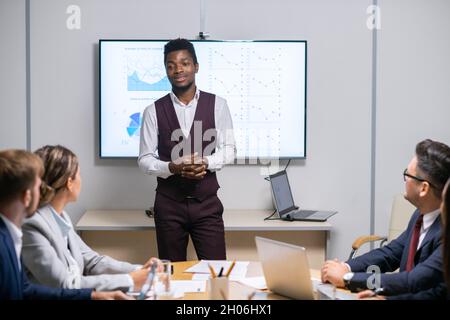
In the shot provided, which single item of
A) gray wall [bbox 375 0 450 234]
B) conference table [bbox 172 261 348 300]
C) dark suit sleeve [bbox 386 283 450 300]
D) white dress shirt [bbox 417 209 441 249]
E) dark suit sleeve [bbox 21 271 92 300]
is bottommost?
conference table [bbox 172 261 348 300]

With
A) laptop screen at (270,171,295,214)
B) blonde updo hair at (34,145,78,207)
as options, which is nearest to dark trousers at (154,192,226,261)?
laptop screen at (270,171,295,214)

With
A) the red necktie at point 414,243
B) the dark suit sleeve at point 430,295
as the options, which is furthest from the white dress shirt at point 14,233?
the red necktie at point 414,243

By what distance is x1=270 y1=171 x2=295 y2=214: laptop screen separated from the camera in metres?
4.18

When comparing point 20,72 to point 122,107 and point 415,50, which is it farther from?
point 415,50

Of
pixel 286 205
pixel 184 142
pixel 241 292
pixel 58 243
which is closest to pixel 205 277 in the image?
pixel 241 292

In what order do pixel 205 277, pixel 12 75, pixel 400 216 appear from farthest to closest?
1. pixel 12 75
2. pixel 400 216
3. pixel 205 277

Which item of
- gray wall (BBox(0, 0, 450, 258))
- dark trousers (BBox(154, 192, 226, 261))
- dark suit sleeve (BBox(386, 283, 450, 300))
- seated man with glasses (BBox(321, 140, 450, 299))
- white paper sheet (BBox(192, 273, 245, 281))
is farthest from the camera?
gray wall (BBox(0, 0, 450, 258))

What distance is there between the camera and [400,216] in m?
4.00

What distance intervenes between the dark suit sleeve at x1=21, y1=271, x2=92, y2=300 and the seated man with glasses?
3.11 feet

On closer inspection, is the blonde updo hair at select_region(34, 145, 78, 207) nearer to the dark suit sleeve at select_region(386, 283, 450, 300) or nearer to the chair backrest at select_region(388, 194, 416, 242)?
the dark suit sleeve at select_region(386, 283, 450, 300)

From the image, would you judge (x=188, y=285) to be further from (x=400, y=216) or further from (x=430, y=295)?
(x=400, y=216)

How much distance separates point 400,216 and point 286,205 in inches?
29.6

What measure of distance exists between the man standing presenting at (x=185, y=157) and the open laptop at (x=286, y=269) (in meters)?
1.28

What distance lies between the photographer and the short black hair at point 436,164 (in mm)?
2498
